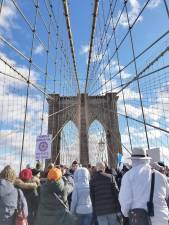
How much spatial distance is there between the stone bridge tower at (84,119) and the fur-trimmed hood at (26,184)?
17611 mm

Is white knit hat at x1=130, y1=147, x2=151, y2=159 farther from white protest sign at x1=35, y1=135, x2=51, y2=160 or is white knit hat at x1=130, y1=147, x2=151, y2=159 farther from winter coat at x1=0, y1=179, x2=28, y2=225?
white protest sign at x1=35, y1=135, x2=51, y2=160

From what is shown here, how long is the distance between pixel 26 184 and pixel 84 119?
20.9m

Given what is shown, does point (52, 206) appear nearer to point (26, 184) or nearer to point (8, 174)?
point (26, 184)

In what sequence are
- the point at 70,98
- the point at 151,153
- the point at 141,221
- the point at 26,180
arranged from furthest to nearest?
1. the point at 70,98
2. the point at 151,153
3. the point at 26,180
4. the point at 141,221

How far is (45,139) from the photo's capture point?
7.38 meters

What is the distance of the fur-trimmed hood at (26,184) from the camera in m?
3.52

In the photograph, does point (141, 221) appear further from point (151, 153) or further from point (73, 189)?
point (151, 153)

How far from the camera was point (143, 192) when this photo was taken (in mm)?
2350

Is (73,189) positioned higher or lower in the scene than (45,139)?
lower

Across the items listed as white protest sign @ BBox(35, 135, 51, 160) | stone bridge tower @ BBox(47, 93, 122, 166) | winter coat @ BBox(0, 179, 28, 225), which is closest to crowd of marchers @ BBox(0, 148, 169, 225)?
winter coat @ BBox(0, 179, 28, 225)

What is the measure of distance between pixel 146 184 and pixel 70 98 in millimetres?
22703

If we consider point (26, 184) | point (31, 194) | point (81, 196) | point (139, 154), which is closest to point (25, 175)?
point (26, 184)

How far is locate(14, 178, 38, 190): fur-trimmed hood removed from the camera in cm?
352

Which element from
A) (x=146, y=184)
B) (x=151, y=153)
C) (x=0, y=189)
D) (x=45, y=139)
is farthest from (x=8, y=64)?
(x=146, y=184)
